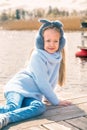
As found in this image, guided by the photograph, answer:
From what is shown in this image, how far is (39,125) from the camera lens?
448 centimetres

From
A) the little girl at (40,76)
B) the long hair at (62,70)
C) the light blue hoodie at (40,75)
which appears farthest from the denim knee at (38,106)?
the long hair at (62,70)

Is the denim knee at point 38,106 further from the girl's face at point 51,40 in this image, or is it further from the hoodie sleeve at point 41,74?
the girl's face at point 51,40

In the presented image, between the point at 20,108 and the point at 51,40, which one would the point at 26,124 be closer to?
the point at 20,108

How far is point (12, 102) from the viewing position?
16.0ft

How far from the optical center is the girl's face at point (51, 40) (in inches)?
206

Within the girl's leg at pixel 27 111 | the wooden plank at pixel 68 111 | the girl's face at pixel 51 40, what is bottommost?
the wooden plank at pixel 68 111

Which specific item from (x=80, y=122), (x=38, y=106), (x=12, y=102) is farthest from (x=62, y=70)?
(x=80, y=122)

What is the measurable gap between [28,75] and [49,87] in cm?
33

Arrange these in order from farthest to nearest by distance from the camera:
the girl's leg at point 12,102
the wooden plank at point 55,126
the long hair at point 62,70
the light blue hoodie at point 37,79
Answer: the long hair at point 62,70, the light blue hoodie at point 37,79, the girl's leg at point 12,102, the wooden plank at point 55,126

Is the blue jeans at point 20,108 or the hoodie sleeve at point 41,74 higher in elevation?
the hoodie sleeve at point 41,74

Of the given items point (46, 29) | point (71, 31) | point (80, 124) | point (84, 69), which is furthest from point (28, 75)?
point (71, 31)

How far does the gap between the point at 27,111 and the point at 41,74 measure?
1.94ft

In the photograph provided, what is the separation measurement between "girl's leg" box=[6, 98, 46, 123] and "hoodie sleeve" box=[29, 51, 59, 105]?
0.70 feet

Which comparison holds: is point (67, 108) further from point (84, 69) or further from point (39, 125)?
point (84, 69)
